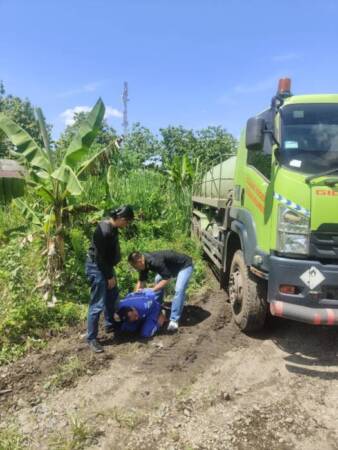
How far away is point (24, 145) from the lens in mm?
6270

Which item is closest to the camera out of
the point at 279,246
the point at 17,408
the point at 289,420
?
the point at 289,420

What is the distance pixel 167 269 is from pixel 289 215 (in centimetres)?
215

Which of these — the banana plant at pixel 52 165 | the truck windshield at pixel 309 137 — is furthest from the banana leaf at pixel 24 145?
the truck windshield at pixel 309 137

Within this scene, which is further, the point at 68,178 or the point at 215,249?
the point at 215,249

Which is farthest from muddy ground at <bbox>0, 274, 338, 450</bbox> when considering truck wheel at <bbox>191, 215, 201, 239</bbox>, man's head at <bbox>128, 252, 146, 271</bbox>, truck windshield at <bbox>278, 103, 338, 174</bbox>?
truck wheel at <bbox>191, 215, 201, 239</bbox>

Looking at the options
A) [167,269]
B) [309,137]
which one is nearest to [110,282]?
[167,269]

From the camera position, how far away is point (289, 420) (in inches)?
127

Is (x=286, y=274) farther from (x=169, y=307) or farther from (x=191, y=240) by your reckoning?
(x=191, y=240)

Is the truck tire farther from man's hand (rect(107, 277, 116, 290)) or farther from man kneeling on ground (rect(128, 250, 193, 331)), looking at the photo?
man's hand (rect(107, 277, 116, 290))

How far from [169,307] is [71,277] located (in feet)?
5.84

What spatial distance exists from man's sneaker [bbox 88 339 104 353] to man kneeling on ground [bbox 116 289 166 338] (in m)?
0.54

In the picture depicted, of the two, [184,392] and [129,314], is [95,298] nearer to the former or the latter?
[129,314]

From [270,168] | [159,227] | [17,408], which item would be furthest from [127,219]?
[159,227]

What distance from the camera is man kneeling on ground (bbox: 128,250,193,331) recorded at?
5270mm
